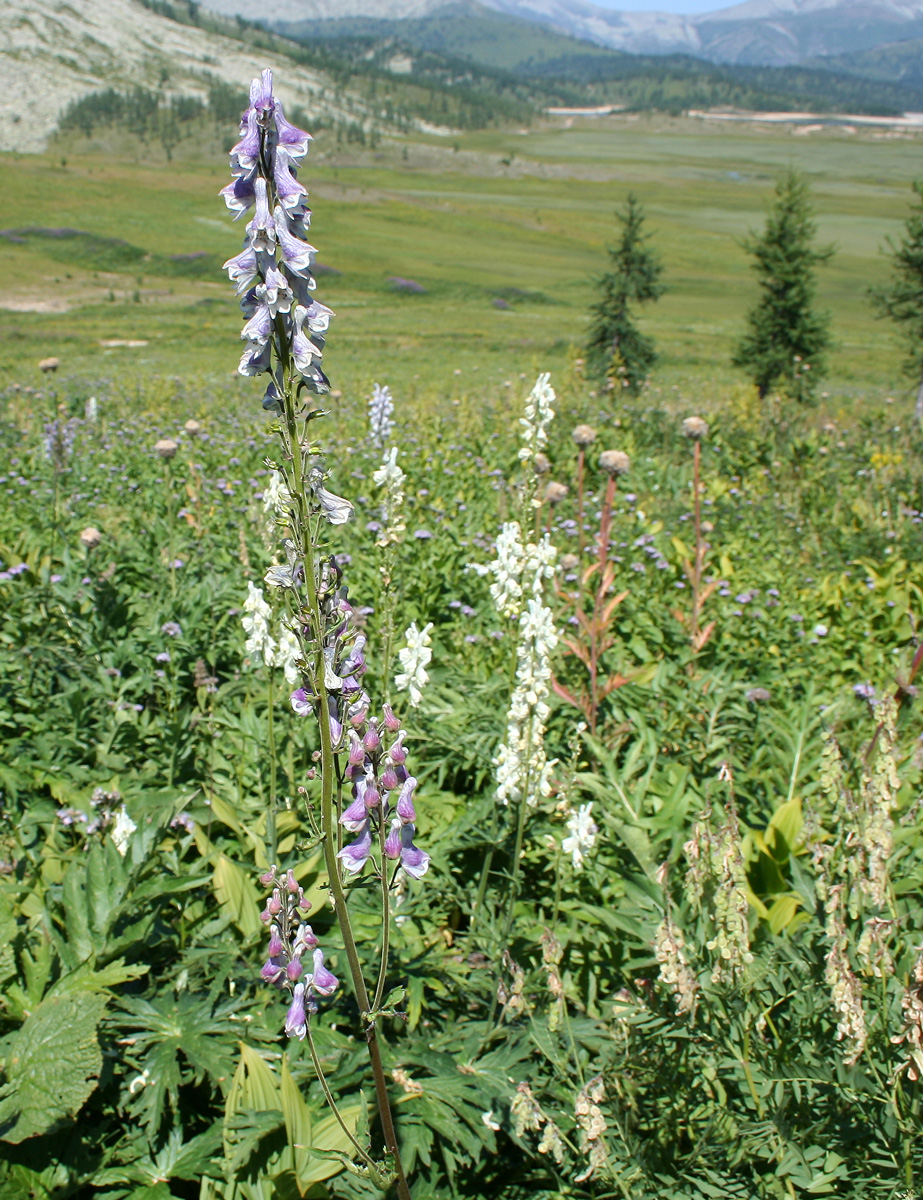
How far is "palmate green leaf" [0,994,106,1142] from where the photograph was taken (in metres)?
1.93

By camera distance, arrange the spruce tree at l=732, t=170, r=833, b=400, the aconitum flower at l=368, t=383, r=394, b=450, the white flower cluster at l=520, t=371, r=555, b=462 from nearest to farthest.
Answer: the white flower cluster at l=520, t=371, r=555, b=462 < the aconitum flower at l=368, t=383, r=394, b=450 < the spruce tree at l=732, t=170, r=833, b=400

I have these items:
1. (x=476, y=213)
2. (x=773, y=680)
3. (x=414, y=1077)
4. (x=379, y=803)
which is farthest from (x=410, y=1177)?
(x=476, y=213)

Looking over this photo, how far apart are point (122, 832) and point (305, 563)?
1.77 m

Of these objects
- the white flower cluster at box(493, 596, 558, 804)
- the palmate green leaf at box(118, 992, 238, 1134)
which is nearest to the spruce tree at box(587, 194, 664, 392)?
the white flower cluster at box(493, 596, 558, 804)

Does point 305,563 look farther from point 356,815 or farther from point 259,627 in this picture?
point 259,627

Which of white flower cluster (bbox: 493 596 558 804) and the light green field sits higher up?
the light green field

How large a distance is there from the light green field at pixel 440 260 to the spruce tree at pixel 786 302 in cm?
197

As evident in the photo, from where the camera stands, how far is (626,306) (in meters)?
19.5

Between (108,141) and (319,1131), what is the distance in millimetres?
152025

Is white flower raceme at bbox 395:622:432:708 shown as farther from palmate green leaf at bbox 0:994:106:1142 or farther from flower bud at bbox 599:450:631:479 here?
flower bud at bbox 599:450:631:479

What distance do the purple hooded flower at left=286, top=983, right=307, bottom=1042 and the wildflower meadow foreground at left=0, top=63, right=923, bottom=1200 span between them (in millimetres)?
22

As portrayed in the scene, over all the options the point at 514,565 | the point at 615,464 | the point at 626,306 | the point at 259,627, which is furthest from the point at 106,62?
the point at 514,565

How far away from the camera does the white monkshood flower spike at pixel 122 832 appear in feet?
9.07

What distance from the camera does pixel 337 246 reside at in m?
69.1
